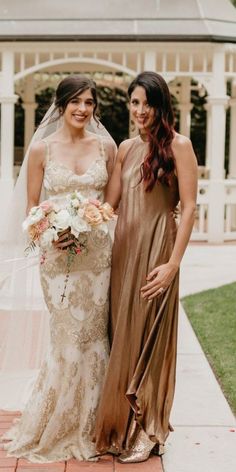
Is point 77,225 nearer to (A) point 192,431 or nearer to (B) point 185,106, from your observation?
(A) point 192,431

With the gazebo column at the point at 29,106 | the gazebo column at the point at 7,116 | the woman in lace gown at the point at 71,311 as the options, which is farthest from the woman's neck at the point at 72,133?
the gazebo column at the point at 29,106

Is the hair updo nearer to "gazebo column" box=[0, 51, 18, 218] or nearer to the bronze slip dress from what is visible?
the bronze slip dress

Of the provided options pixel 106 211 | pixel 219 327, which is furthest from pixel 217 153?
pixel 106 211

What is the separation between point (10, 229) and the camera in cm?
532

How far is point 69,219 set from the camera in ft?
14.7

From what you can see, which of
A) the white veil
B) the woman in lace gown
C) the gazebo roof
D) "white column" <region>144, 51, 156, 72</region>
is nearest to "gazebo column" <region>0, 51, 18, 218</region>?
A: the gazebo roof

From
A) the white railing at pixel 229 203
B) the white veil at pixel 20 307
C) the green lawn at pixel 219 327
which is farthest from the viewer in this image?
the white railing at pixel 229 203

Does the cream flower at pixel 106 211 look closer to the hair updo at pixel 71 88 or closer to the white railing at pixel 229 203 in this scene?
the hair updo at pixel 71 88

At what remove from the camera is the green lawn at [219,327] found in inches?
261

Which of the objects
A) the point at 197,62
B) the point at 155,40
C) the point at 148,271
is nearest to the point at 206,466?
the point at 148,271

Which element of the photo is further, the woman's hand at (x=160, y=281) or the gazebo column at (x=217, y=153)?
the gazebo column at (x=217, y=153)

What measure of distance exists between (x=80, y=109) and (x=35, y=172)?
16.9 inches

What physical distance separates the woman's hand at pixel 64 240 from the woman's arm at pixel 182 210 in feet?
1.45

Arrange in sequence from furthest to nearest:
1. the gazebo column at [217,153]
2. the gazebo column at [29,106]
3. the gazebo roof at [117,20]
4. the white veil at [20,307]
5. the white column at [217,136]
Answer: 1. the gazebo column at [29,106]
2. the white column at [217,136]
3. the gazebo column at [217,153]
4. the gazebo roof at [117,20]
5. the white veil at [20,307]
